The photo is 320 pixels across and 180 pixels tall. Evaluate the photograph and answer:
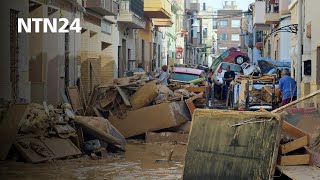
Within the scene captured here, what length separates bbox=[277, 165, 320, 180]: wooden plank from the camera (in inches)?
213

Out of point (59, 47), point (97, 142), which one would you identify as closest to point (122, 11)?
point (59, 47)

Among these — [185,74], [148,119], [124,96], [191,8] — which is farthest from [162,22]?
[191,8]

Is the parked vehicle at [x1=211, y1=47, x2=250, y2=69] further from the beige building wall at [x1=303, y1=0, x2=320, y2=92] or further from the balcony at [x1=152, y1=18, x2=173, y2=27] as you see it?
the beige building wall at [x1=303, y1=0, x2=320, y2=92]

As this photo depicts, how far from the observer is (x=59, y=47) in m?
17.5

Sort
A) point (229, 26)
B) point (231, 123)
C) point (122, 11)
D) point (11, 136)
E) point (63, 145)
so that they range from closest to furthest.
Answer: point (231, 123)
point (11, 136)
point (63, 145)
point (122, 11)
point (229, 26)

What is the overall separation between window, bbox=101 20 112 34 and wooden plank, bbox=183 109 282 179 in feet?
60.4

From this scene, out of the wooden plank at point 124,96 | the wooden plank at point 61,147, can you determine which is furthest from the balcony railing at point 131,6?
the wooden plank at point 61,147

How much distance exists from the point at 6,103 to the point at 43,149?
5.11 feet

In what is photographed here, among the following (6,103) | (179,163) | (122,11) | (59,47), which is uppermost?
(122,11)

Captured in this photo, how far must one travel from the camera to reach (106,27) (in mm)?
24891

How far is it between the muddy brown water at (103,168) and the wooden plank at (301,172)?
4256 millimetres

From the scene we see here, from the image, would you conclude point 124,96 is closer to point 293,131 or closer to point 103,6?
point 103,6

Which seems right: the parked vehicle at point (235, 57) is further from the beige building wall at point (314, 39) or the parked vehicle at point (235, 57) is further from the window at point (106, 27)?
the beige building wall at point (314, 39)

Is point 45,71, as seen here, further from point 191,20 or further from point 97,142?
point 191,20
